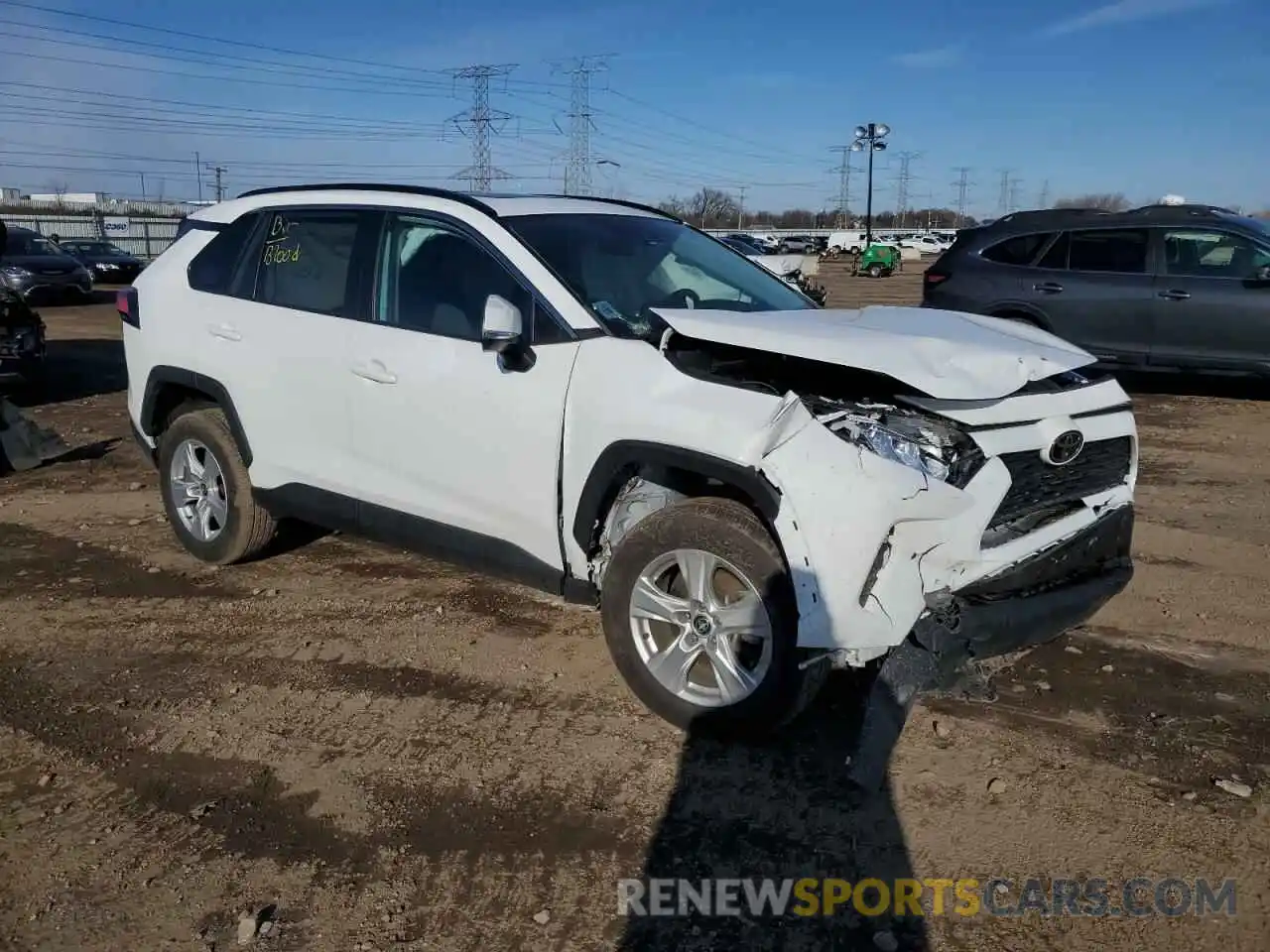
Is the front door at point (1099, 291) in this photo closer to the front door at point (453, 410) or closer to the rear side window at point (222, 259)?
the front door at point (453, 410)

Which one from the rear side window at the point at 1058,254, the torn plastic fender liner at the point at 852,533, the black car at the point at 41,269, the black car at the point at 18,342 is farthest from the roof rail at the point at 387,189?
the black car at the point at 41,269

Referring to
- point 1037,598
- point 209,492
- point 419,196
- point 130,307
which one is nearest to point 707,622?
point 1037,598

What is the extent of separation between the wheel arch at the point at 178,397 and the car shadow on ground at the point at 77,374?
5836 mm

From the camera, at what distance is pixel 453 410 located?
4070 millimetres

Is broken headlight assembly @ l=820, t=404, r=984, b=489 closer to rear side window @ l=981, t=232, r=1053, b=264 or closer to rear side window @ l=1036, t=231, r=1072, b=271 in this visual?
rear side window @ l=1036, t=231, r=1072, b=271

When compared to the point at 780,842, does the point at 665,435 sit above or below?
above

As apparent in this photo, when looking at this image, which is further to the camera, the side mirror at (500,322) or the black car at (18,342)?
the black car at (18,342)

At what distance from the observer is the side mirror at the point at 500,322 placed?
3707 mm

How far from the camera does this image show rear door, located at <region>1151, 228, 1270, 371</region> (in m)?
9.33

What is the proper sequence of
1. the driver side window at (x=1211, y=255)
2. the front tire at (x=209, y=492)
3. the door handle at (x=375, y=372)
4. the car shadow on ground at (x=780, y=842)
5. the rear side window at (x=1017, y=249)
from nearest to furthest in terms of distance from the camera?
the car shadow on ground at (x=780, y=842) → the door handle at (x=375, y=372) → the front tire at (x=209, y=492) → the driver side window at (x=1211, y=255) → the rear side window at (x=1017, y=249)

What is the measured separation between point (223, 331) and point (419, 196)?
125cm

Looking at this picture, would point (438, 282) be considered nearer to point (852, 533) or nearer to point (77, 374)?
point (852, 533)

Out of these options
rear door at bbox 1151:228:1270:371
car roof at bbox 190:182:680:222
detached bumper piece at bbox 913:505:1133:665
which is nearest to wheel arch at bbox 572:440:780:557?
detached bumper piece at bbox 913:505:1133:665

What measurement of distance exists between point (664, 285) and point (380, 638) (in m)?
1.95
